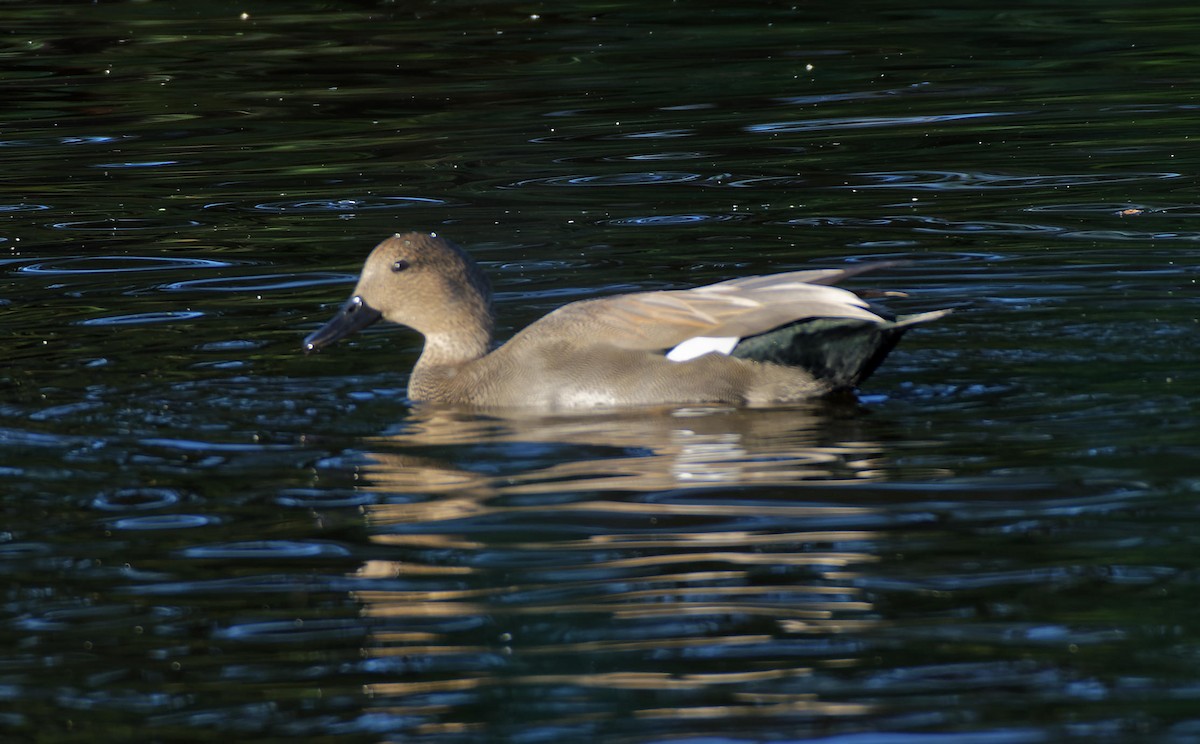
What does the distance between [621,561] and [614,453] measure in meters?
1.11

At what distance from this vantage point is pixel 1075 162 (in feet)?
34.8

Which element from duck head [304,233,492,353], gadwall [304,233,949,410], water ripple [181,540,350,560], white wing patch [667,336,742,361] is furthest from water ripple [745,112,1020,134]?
water ripple [181,540,350,560]

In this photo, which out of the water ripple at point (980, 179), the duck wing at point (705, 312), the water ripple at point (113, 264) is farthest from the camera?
the water ripple at point (980, 179)

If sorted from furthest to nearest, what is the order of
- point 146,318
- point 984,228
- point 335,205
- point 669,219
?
point 335,205, point 669,219, point 984,228, point 146,318

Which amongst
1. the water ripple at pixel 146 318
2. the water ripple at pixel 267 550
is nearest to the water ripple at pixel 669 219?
the water ripple at pixel 146 318

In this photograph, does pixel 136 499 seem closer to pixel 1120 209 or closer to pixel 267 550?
pixel 267 550

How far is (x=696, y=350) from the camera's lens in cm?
641

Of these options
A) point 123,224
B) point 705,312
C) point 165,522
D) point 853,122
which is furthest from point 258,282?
point 853,122

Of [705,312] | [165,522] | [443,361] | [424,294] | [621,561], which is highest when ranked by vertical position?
[424,294]

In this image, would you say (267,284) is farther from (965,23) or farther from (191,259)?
(965,23)

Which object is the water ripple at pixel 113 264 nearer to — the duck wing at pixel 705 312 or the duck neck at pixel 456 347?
the duck neck at pixel 456 347

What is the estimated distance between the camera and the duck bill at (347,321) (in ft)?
23.3

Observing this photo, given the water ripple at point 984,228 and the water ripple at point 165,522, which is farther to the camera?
the water ripple at point 984,228

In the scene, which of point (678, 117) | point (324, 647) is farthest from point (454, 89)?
point (324, 647)
